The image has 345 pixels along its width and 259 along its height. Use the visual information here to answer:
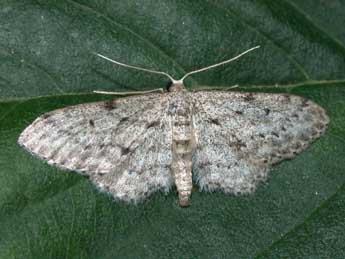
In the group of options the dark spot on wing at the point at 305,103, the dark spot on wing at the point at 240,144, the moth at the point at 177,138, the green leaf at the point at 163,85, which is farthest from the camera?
the dark spot on wing at the point at 240,144

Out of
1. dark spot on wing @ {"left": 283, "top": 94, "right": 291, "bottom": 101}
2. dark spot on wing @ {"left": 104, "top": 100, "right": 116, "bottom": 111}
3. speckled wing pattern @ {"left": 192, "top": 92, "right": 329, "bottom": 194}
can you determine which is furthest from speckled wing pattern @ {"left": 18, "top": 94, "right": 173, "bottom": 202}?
dark spot on wing @ {"left": 283, "top": 94, "right": 291, "bottom": 101}

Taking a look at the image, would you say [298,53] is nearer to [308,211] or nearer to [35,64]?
[308,211]

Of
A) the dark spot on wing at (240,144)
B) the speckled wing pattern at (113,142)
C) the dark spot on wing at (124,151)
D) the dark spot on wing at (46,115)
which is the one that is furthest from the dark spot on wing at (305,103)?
the dark spot on wing at (46,115)

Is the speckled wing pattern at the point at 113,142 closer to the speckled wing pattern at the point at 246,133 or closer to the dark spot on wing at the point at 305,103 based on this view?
the speckled wing pattern at the point at 246,133

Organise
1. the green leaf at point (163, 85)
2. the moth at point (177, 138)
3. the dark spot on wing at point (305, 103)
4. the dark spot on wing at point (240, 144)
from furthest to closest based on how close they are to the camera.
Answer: the dark spot on wing at point (240, 144)
the dark spot on wing at point (305, 103)
the moth at point (177, 138)
the green leaf at point (163, 85)

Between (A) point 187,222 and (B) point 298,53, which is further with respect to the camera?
(B) point 298,53

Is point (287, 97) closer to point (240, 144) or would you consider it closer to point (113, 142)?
point (240, 144)

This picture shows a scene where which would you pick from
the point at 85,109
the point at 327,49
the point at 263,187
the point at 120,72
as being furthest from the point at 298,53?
the point at 85,109

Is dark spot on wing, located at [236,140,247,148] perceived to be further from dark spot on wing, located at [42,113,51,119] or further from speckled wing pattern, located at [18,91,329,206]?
dark spot on wing, located at [42,113,51,119]
